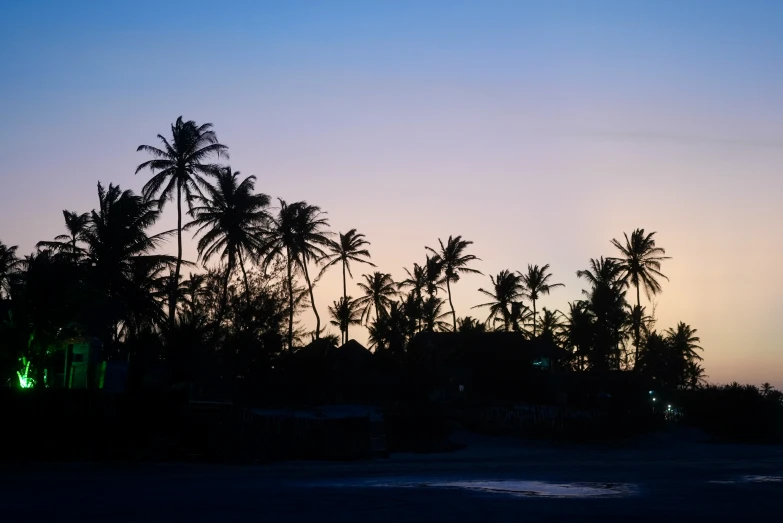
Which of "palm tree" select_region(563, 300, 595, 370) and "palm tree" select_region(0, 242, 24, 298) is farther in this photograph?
"palm tree" select_region(563, 300, 595, 370)

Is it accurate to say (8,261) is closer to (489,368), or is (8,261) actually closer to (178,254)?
(178,254)

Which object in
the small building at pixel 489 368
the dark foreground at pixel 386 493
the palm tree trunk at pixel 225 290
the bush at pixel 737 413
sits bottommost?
the dark foreground at pixel 386 493

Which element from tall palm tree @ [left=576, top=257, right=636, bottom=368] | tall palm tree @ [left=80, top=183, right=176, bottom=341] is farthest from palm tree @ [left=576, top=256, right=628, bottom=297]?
tall palm tree @ [left=80, top=183, right=176, bottom=341]

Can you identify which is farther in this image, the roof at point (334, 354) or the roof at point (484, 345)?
the roof at point (484, 345)

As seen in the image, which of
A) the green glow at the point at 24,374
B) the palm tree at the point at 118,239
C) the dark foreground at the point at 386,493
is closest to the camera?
the dark foreground at the point at 386,493

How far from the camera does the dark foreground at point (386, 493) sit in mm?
12789

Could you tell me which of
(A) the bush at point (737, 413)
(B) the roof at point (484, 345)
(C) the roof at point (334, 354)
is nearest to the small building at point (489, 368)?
(B) the roof at point (484, 345)

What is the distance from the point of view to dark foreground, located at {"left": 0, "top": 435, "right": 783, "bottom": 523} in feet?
42.0

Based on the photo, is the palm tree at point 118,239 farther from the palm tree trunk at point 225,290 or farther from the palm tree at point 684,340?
the palm tree at point 684,340

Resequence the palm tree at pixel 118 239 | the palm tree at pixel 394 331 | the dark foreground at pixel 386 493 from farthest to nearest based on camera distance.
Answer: the palm tree at pixel 394 331 < the palm tree at pixel 118 239 < the dark foreground at pixel 386 493

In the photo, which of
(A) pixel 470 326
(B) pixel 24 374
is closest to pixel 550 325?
(A) pixel 470 326

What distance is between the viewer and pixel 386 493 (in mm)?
16094

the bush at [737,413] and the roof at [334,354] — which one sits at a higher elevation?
the roof at [334,354]

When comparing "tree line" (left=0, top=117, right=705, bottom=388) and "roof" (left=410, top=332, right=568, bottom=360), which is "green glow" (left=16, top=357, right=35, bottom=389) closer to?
"tree line" (left=0, top=117, right=705, bottom=388)
